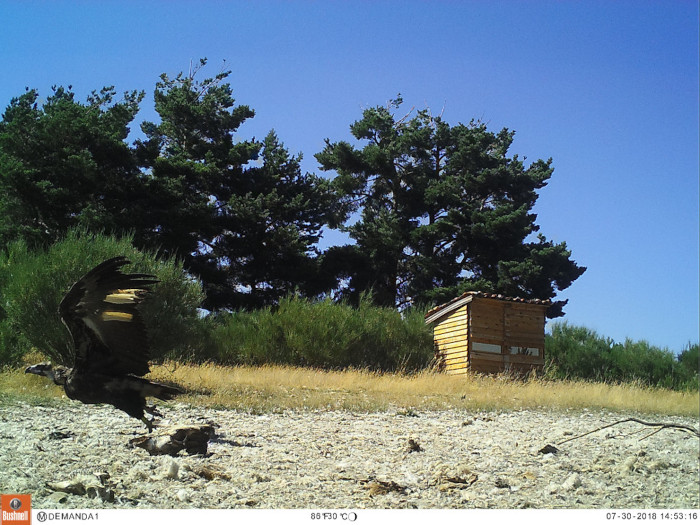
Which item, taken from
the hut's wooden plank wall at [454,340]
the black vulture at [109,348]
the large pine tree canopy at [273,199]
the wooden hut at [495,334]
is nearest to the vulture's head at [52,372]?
the black vulture at [109,348]

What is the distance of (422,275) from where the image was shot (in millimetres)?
26344

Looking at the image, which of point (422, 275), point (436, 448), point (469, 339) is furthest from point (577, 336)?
point (436, 448)

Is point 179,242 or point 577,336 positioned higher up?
point 179,242

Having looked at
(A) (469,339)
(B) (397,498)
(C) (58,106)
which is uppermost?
(C) (58,106)

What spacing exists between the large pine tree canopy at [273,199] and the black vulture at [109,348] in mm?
11277

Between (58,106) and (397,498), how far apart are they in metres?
20.0

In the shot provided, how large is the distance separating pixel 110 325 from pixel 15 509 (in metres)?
1.38

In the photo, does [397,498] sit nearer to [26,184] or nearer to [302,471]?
[302,471]

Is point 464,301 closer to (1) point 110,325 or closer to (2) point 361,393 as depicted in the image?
(2) point 361,393

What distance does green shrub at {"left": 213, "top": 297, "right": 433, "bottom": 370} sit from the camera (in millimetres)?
19703

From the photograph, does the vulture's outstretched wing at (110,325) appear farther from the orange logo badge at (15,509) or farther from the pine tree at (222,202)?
the pine tree at (222,202)

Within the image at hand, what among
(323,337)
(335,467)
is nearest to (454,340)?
(323,337)

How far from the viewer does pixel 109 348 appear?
4.67 meters

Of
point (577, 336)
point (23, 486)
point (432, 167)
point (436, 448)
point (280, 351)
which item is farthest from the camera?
point (432, 167)
